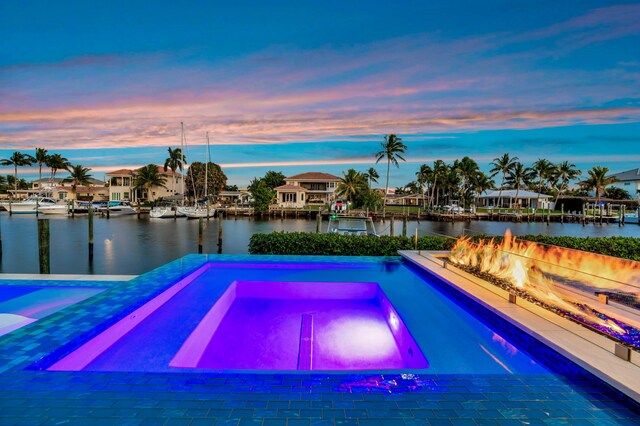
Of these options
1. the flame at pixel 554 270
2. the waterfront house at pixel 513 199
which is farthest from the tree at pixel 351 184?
the flame at pixel 554 270

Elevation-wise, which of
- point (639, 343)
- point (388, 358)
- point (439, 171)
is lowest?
point (388, 358)

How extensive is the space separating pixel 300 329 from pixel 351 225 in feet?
30.4

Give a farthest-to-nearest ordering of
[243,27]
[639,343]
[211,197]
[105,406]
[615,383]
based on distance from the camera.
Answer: [211,197] < [243,27] < [639,343] < [615,383] < [105,406]

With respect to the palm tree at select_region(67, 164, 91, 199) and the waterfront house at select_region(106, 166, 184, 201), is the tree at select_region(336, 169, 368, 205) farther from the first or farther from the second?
the palm tree at select_region(67, 164, 91, 199)

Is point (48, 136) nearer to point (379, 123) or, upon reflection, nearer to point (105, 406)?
point (379, 123)

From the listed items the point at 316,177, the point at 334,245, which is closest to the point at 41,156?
the point at 316,177

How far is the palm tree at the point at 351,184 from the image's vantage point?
5178 centimetres

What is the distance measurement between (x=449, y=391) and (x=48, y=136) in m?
40.7

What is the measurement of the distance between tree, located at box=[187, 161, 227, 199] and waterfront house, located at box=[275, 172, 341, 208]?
54.8ft

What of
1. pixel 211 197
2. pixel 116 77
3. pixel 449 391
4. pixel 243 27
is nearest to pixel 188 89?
pixel 116 77

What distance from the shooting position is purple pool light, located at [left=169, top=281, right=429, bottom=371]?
5301mm

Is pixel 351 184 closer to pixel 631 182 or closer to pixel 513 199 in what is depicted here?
pixel 513 199

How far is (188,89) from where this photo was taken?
19.8m

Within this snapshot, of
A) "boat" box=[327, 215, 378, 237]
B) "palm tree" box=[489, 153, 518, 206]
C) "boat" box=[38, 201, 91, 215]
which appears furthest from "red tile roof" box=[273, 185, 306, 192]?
"boat" box=[327, 215, 378, 237]
